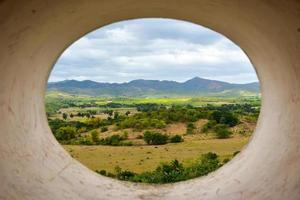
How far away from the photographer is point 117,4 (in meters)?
5.12

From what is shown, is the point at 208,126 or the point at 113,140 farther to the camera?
the point at 208,126

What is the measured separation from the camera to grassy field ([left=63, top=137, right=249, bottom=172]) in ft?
102

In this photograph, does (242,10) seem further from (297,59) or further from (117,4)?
(117,4)

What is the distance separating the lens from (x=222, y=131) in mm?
40875

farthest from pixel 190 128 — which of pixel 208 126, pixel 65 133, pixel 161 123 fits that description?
pixel 65 133

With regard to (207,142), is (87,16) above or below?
above

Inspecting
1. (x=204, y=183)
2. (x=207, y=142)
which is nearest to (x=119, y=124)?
(x=207, y=142)

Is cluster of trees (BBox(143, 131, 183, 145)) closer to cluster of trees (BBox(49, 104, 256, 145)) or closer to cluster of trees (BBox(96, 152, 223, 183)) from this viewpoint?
cluster of trees (BBox(49, 104, 256, 145))

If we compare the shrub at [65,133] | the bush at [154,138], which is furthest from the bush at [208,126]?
the shrub at [65,133]

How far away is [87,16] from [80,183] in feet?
7.24

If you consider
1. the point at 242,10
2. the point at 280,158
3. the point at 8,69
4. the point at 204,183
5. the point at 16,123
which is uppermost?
the point at 242,10

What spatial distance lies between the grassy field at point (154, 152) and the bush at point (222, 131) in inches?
19.1

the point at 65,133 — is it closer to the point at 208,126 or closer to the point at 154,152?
the point at 154,152

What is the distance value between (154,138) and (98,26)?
34.6 m
